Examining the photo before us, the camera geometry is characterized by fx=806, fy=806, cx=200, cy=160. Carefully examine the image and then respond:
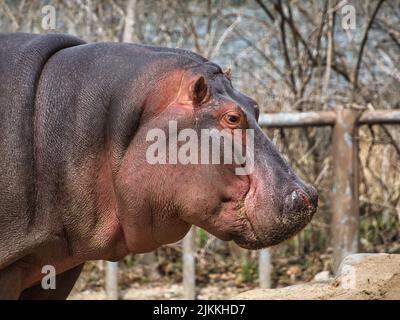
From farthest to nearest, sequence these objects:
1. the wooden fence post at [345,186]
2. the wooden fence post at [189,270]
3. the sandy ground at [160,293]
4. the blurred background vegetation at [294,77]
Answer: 1. the blurred background vegetation at [294,77]
2. the sandy ground at [160,293]
3. the wooden fence post at [189,270]
4. the wooden fence post at [345,186]

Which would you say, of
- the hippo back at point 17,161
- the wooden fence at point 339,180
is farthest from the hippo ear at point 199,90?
the wooden fence at point 339,180

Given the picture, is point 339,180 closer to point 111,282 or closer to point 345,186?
point 345,186

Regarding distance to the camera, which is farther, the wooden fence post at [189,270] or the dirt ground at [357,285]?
the wooden fence post at [189,270]

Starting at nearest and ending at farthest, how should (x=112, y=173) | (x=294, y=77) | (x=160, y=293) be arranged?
(x=112, y=173), (x=160, y=293), (x=294, y=77)

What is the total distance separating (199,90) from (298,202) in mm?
547

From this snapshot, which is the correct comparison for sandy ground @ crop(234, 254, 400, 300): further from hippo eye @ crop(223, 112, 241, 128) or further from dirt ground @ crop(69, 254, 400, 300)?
hippo eye @ crop(223, 112, 241, 128)

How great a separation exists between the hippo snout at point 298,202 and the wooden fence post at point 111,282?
332 centimetres

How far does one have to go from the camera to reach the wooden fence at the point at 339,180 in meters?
5.85

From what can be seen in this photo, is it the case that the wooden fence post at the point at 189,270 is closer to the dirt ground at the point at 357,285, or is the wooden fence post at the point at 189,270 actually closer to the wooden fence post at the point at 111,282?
the wooden fence post at the point at 111,282

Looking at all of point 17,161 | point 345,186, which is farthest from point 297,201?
point 345,186

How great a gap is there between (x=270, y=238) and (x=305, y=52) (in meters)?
4.43

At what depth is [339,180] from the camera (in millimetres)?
5918

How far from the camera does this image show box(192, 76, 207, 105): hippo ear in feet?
9.67
